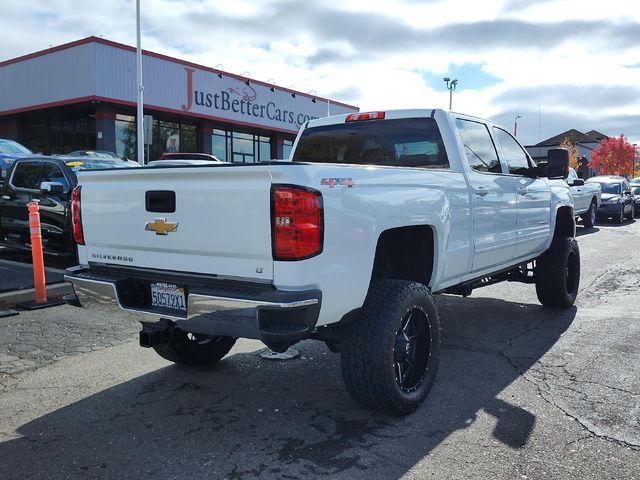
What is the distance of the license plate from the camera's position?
336 cm

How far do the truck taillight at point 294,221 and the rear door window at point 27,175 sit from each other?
7.30 m

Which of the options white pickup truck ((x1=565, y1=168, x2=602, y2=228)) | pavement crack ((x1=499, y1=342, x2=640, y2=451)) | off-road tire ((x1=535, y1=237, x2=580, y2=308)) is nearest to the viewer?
pavement crack ((x1=499, y1=342, x2=640, y2=451))

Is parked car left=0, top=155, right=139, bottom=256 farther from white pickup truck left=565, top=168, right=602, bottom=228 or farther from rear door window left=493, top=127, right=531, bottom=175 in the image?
white pickup truck left=565, top=168, right=602, bottom=228

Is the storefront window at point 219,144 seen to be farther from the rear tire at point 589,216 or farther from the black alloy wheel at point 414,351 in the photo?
the black alloy wheel at point 414,351

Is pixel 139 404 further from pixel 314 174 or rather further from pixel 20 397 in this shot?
pixel 314 174

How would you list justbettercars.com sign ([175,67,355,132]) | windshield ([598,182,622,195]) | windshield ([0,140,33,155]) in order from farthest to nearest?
justbettercars.com sign ([175,67,355,132]) → windshield ([598,182,622,195]) → windshield ([0,140,33,155])

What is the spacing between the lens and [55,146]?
2498cm

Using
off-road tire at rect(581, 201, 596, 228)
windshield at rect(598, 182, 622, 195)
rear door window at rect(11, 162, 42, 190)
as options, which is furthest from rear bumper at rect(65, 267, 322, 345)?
windshield at rect(598, 182, 622, 195)

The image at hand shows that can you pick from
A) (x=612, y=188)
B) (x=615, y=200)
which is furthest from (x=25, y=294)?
(x=612, y=188)

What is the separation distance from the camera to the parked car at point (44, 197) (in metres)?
8.28

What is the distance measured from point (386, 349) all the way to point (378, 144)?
2258 mm

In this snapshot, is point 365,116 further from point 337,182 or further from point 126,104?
point 126,104

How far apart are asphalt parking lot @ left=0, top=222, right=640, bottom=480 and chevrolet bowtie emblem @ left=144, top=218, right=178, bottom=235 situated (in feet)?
3.96

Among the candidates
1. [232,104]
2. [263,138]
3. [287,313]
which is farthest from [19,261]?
[263,138]
